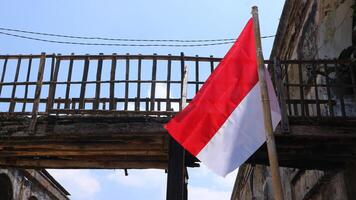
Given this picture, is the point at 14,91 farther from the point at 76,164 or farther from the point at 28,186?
the point at 28,186

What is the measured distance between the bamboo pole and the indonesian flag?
33cm

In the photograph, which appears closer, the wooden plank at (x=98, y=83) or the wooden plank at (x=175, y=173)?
the wooden plank at (x=175, y=173)

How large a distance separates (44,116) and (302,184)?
6.53 m

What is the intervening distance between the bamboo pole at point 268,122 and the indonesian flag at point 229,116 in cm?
33

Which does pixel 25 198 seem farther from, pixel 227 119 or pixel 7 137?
pixel 227 119

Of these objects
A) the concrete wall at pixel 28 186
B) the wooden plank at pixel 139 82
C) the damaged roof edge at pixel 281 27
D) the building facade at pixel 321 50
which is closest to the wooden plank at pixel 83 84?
the wooden plank at pixel 139 82

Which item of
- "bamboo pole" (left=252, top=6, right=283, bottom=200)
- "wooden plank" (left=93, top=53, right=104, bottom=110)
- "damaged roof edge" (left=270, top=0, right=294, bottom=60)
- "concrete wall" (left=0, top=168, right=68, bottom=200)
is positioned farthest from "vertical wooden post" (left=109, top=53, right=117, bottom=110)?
"concrete wall" (left=0, top=168, right=68, bottom=200)

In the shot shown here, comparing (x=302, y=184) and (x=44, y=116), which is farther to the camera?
(x=302, y=184)

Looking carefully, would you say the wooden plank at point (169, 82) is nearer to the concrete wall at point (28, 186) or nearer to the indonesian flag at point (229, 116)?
the indonesian flag at point (229, 116)

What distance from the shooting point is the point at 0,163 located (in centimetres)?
1018

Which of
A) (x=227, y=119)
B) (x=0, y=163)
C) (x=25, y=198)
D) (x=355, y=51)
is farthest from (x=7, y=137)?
(x=25, y=198)

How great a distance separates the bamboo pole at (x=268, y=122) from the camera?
5.01 metres

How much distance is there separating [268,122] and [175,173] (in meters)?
3.12

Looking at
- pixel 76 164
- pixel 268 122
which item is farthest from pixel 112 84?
pixel 268 122
